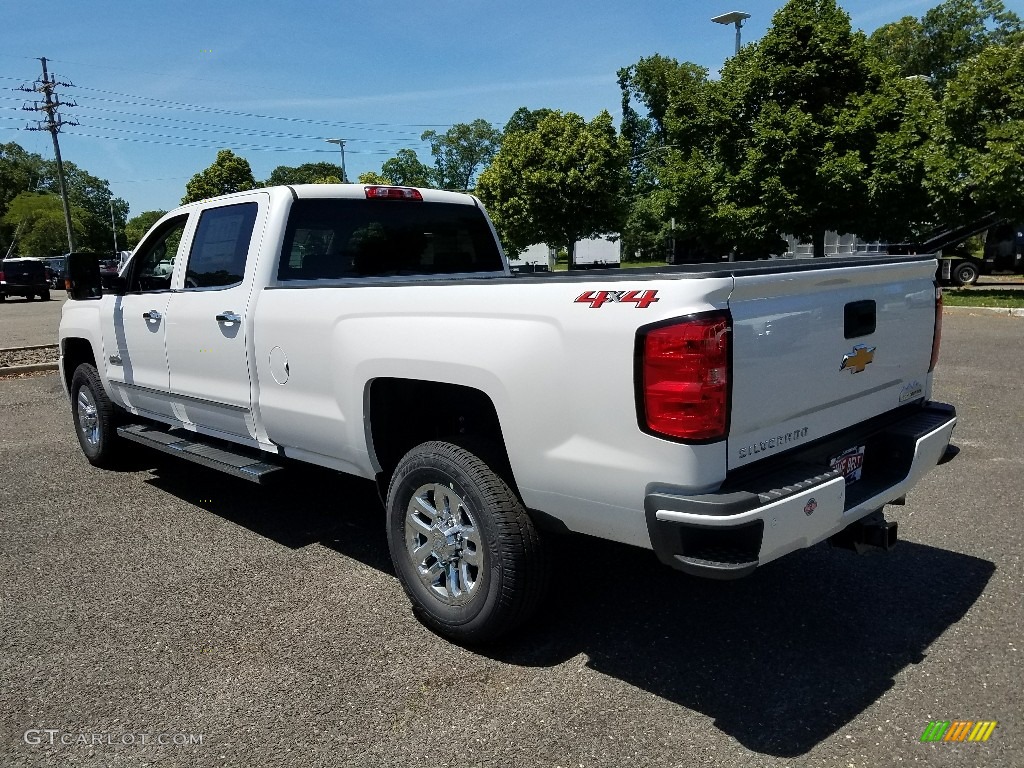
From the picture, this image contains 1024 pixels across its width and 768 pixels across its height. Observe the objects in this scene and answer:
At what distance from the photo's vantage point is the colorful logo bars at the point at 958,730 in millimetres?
2695

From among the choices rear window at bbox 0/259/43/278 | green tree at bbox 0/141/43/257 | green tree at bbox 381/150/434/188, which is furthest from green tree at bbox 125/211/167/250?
rear window at bbox 0/259/43/278

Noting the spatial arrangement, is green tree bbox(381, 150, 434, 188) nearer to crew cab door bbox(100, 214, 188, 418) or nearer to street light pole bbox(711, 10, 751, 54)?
street light pole bbox(711, 10, 751, 54)

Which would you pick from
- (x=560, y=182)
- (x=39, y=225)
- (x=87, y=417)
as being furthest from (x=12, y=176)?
(x=87, y=417)

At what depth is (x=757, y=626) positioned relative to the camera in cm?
355

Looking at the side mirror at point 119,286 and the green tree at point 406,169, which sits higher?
the green tree at point 406,169

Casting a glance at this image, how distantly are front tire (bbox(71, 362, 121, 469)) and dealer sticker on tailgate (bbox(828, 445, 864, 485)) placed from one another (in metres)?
5.30

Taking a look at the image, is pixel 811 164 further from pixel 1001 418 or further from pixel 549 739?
pixel 549 739

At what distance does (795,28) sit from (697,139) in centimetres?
452

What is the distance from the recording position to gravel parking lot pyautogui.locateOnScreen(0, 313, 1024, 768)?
275 cm

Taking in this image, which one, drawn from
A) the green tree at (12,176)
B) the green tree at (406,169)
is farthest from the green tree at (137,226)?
the green tree at (406,169)

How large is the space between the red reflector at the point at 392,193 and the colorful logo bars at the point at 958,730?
3.92m

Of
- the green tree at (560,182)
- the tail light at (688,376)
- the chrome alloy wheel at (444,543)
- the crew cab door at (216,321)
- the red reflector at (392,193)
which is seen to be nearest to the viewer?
the tail light at (688,376)

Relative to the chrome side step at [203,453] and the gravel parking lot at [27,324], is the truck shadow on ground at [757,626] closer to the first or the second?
the chrome side step at [203,453]

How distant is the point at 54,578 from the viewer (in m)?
4.29
